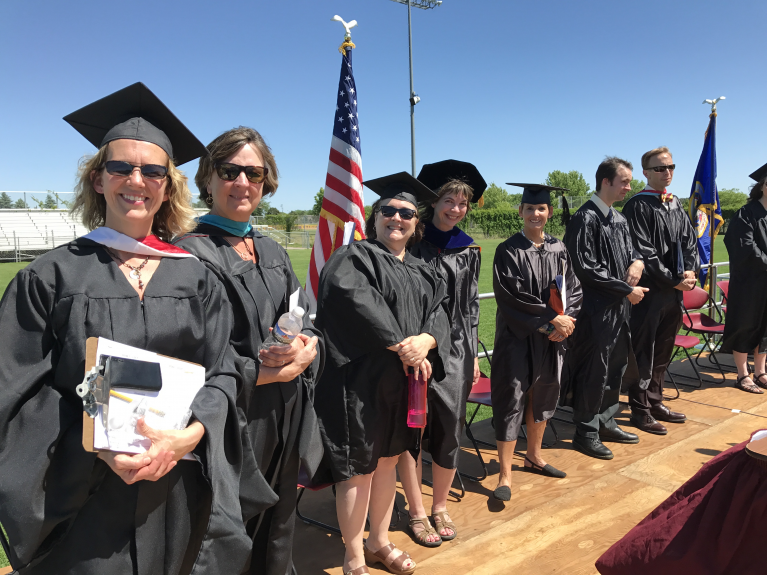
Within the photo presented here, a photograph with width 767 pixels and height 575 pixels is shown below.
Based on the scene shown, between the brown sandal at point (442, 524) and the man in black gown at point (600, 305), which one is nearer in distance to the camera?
the brown sandal at point (442, 524)

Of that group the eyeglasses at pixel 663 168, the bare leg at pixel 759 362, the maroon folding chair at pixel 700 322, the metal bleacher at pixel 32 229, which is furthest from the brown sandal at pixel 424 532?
the metal bleacher at pixel 32 229

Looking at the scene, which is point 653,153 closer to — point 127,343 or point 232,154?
point 232,154

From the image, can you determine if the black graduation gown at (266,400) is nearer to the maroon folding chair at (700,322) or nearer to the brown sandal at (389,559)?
the brown sandal at (389,559)

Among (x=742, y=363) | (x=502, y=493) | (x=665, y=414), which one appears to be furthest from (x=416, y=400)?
(x=742, y=363)

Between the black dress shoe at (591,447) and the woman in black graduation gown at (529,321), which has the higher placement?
the woman in black graduation gown at (529,321)

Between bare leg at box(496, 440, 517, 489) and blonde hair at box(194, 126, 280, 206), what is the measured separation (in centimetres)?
259

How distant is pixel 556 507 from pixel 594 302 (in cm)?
183

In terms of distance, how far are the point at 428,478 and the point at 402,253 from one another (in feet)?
6.63

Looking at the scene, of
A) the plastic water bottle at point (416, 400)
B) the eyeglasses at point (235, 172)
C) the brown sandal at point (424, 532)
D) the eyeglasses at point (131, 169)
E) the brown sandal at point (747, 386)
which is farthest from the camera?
the brown sandal at point (747, 386)

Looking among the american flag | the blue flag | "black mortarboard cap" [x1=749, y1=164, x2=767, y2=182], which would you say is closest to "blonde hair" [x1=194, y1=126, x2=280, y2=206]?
the american flag

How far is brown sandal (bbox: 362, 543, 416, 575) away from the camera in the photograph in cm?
297

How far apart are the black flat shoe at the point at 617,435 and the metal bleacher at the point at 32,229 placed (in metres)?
38.8

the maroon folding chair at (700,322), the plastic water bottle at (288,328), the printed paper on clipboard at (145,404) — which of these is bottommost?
the maroon folding chair at (700,322)

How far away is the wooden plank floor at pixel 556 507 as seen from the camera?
310cm
